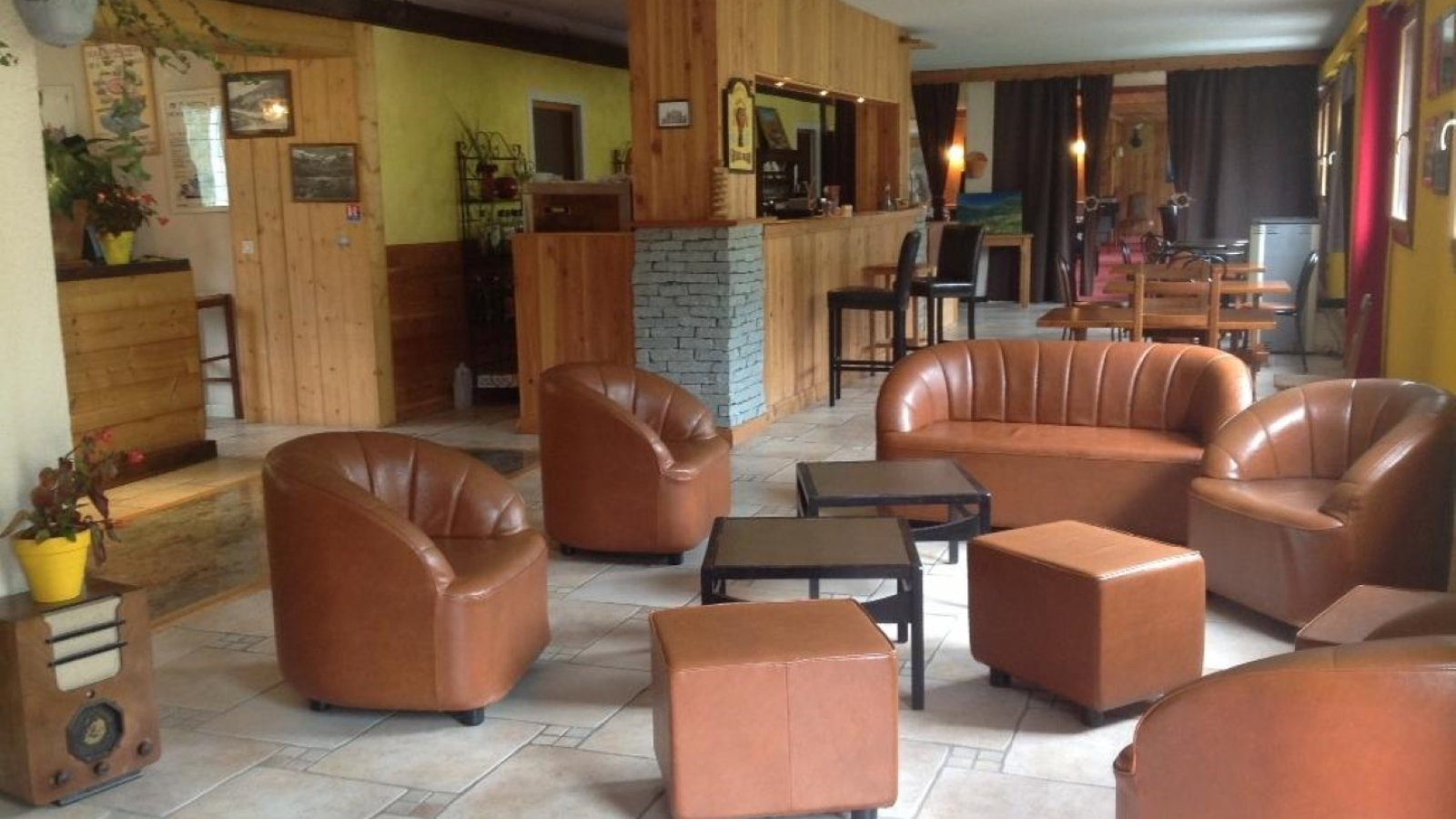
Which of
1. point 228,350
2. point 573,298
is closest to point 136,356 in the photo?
point 228,350

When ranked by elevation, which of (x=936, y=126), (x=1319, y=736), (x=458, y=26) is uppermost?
(x=458, y=26)

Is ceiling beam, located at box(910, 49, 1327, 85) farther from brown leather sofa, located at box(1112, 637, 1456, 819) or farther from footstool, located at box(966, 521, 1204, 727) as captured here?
Result: brown leather sofa, located at box(1112, 637, 1456, 819)

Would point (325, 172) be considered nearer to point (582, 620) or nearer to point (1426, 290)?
point (582, 620)

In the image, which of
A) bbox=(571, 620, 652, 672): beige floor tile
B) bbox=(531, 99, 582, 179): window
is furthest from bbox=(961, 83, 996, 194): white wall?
bbox=(571, 620, 652, 672): beige floor tile

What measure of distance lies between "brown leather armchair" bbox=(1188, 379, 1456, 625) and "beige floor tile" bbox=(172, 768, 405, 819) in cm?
263

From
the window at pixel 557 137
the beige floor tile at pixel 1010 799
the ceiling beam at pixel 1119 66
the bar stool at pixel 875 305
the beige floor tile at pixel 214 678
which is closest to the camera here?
the beige floor tile at pixel 1010 799

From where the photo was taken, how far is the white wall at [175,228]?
27.5ft

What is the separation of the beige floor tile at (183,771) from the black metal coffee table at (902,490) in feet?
5.76

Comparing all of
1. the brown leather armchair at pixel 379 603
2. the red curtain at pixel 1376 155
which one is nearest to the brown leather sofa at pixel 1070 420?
the brown leather armchair at pixel 379 603

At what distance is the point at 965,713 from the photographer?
3498 mm

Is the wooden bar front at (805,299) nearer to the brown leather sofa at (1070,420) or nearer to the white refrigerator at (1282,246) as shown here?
the brown leather sofa at (1070,420)

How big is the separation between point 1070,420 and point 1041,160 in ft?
31.4

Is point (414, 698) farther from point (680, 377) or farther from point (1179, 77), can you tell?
point (1179, 77)

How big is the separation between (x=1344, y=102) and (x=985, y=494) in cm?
791
